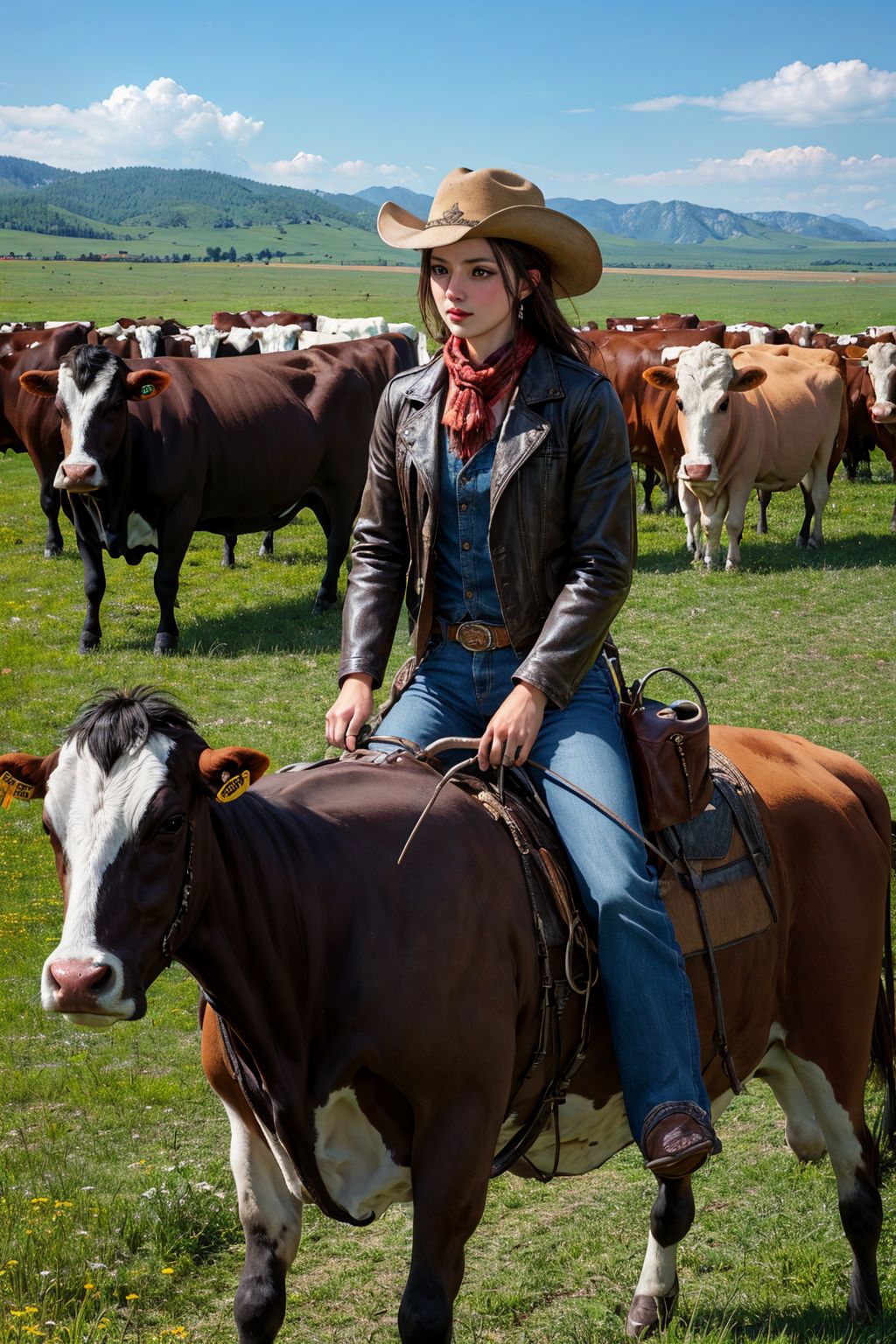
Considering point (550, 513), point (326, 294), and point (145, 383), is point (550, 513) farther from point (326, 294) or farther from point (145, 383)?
point (326, 294)

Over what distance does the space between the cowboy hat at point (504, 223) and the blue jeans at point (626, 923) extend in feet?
4.22

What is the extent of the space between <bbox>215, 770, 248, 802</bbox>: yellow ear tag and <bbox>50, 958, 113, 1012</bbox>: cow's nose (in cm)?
48

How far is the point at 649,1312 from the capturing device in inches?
170

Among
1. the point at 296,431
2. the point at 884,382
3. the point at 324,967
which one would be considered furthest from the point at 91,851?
the point at 884,382

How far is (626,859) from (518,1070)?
60cm

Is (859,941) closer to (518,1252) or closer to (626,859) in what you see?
(626,859)

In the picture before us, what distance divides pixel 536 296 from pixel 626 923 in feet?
5.73

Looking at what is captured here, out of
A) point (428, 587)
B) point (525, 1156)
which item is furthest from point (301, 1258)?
point (428, 587)

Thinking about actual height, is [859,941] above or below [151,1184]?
above

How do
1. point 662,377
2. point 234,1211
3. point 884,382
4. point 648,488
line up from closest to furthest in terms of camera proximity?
point 234,1211 < point 662,377 < point 648,488 < point 884,382

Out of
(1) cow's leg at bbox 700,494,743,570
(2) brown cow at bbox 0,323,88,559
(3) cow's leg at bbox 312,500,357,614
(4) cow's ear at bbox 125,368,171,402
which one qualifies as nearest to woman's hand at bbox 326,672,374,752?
(4) cow's ear at bbox 125,368,171,402

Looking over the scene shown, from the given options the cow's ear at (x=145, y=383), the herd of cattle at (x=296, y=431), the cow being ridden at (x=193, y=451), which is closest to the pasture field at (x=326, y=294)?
the herd of cattle at (x=296, y=431)

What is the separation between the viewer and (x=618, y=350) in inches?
835

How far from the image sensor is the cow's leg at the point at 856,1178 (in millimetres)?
4219
